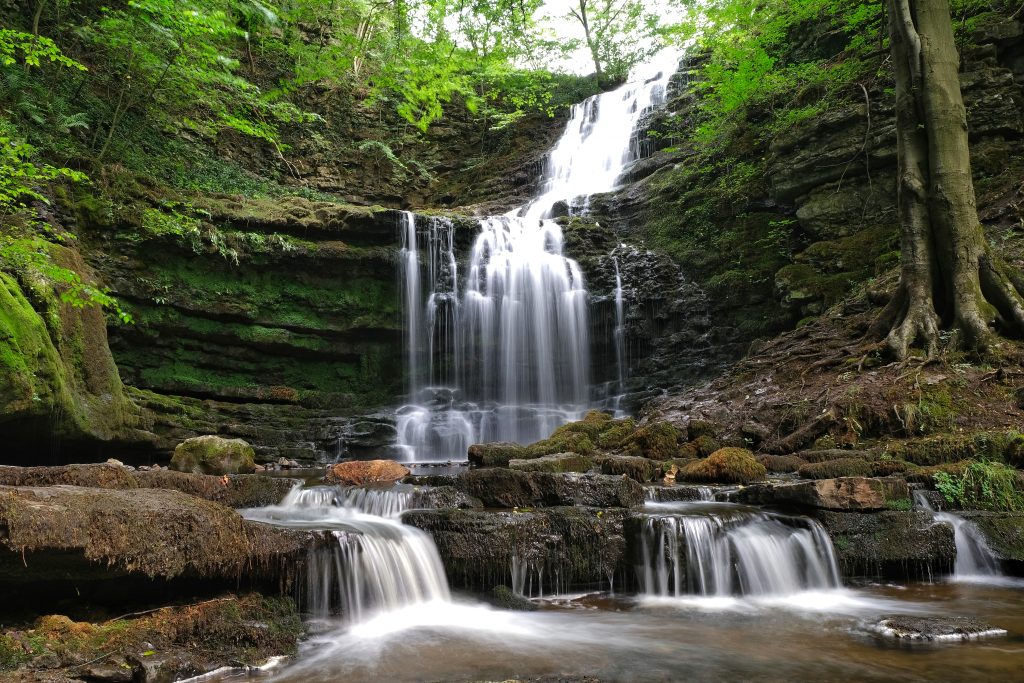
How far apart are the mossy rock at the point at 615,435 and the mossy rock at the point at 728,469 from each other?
2.26 metres

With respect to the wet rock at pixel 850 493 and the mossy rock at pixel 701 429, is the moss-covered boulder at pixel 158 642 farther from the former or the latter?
the mossy rock at pixel 701 429

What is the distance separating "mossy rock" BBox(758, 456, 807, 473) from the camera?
24.9 ft

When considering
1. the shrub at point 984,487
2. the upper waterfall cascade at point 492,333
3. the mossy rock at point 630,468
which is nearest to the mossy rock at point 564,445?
the mossy rock at point 630,468

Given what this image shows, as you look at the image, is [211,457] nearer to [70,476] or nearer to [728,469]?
[70,476]

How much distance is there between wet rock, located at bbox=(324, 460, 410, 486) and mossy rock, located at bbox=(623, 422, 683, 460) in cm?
354

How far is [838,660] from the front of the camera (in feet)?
12.1

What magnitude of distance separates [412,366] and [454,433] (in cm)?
247

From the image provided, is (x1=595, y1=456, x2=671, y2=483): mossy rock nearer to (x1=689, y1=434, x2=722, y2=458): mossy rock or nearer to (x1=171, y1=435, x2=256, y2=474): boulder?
(x1=689, y1=434, x2=722, y2=458): mossy rock

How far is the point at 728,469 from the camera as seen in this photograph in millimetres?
7402

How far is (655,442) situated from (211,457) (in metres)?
6.88

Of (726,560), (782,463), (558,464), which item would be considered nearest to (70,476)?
(558,464)

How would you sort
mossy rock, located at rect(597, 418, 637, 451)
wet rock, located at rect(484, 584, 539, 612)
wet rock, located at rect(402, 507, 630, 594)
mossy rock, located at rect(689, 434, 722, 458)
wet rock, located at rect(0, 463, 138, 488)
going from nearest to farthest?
wet rock, located at rect(0, 463, 138, 488) < wet rock, located at rect(484, 584, 539, 612) < wet rock, located at rect(402, 507, 630, 594) < mossy rock, located at rect(689, 434, 722, 458) < mossy rock, located at rect(597, 418, 637, 451)

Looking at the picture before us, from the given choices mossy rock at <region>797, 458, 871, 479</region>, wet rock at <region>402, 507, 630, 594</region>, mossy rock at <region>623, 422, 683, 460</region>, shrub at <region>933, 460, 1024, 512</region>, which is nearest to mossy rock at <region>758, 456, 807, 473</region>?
mossy rock at <region>797, 458, 871, 479</region>

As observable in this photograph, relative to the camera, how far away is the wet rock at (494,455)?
368 inches
